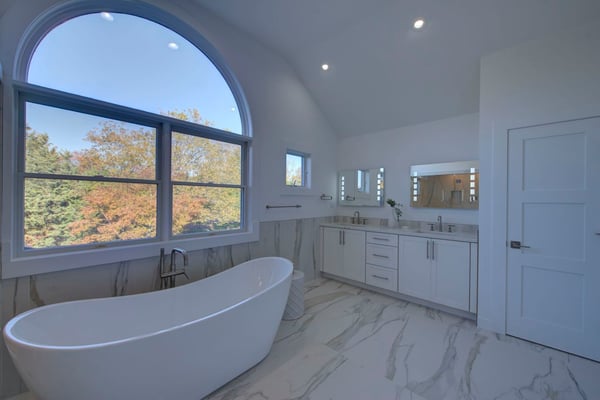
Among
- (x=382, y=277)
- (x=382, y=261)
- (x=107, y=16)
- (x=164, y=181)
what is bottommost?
(x=382, y=277)

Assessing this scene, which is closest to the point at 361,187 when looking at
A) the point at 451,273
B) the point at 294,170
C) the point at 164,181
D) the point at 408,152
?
the point at 408,152

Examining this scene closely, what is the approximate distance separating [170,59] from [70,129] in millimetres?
1132

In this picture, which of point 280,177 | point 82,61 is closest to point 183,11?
point 82,61

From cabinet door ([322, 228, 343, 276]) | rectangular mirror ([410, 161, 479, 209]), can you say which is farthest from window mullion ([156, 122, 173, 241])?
Result: rectangular mirror ([410, 161, 479, 209])

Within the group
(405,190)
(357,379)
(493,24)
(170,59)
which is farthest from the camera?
(405,190)

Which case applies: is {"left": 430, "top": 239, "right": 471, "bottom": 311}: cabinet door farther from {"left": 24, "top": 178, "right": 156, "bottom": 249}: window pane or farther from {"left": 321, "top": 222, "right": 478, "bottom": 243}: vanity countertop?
{"left": 24, "top": 178, "right": 156, "bottom": 249}: window pane

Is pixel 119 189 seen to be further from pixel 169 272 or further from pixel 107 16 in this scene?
pixel 107 16

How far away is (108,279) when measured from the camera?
6.37 feet

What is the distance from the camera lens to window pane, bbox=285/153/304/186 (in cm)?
358

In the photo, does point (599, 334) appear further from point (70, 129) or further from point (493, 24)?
point (70, 129)

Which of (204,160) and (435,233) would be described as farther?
(435,233)

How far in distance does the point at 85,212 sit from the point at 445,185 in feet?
12.7

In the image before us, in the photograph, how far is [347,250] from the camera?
3.65m

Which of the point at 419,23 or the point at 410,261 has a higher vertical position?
the point at 419,23
